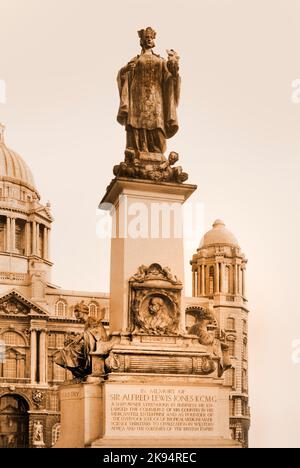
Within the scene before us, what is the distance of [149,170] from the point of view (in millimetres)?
18438

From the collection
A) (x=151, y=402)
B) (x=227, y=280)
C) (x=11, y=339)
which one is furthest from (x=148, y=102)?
(x=227, y=280)

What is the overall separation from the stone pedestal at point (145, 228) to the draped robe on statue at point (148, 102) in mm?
1063

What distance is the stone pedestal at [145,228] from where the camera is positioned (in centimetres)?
1812

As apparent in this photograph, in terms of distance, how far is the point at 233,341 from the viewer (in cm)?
7725

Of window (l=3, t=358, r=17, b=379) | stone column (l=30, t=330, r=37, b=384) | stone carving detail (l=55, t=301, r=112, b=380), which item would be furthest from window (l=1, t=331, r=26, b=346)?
stone carving detail (l=55, t=301, r=112, b=380)

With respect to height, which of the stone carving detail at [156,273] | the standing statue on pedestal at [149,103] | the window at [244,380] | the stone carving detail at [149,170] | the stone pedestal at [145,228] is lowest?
the window at [244,380]

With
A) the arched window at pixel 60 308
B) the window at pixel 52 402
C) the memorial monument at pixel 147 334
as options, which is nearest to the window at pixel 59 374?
the window at pixel 52 402

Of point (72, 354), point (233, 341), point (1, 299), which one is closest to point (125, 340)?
point (72, 354)

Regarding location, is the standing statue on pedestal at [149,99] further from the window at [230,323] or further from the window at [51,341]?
the window at [230,323]
